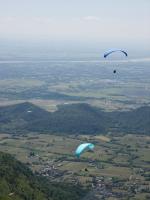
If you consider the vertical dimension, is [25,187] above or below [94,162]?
below

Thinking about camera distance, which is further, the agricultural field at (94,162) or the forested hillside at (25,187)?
the agricultural field at (94,162)

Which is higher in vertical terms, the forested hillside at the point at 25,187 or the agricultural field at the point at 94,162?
the agricultural field at the point at 94,162

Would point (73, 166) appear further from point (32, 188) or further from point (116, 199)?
point (32, 188)

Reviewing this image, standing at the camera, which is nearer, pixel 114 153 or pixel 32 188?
pixel 32 188

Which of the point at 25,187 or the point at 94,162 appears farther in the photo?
the point at 94,162

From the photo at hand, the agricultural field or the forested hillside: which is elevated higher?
the agricultural field

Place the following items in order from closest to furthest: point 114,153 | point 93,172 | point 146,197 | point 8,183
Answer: point 8,183
point 146,197
point 93,172
point 114,153

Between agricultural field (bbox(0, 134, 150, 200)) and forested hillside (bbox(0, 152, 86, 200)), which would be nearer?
forested hillside (bbox(0, 152, 86, 200))

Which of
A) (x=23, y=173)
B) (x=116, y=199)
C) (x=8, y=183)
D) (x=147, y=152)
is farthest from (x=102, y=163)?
(x=8, y=183)
